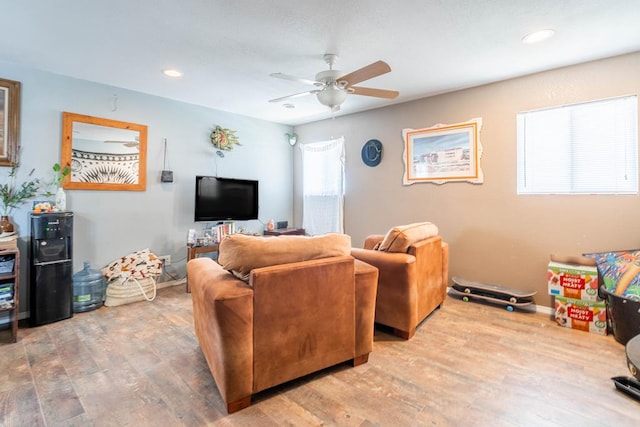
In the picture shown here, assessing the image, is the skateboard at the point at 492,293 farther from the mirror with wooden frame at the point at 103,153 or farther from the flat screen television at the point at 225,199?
the mirror with wooden frame at the point at 103,153

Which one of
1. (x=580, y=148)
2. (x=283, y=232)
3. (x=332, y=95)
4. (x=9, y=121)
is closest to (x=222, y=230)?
(x=283, y=232)

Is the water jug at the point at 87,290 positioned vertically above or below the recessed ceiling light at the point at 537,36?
below

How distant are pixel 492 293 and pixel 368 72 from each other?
2534mm

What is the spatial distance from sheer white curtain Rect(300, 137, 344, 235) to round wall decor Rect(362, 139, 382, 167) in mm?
421

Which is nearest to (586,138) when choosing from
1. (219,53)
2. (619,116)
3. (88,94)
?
(619,116)

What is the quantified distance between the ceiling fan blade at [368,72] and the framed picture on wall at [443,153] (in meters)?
1.70

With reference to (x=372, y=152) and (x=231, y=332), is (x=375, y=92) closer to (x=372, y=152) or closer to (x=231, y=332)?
(x=372, y=152)

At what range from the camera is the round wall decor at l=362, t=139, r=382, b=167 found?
434cm

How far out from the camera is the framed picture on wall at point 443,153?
3527mm

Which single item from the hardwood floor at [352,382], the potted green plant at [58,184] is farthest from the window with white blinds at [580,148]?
the potted green plant at [58,184]

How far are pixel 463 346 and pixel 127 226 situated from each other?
3687mm

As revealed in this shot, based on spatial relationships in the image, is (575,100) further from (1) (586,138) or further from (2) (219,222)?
(2) (219,222)

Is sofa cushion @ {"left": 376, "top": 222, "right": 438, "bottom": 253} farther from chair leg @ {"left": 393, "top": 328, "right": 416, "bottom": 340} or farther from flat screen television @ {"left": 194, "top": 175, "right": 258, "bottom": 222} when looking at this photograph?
flat screen television @ {"left": 194, "top": 175, "right": 258, "bottom": 222}

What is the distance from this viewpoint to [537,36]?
7.83ft
